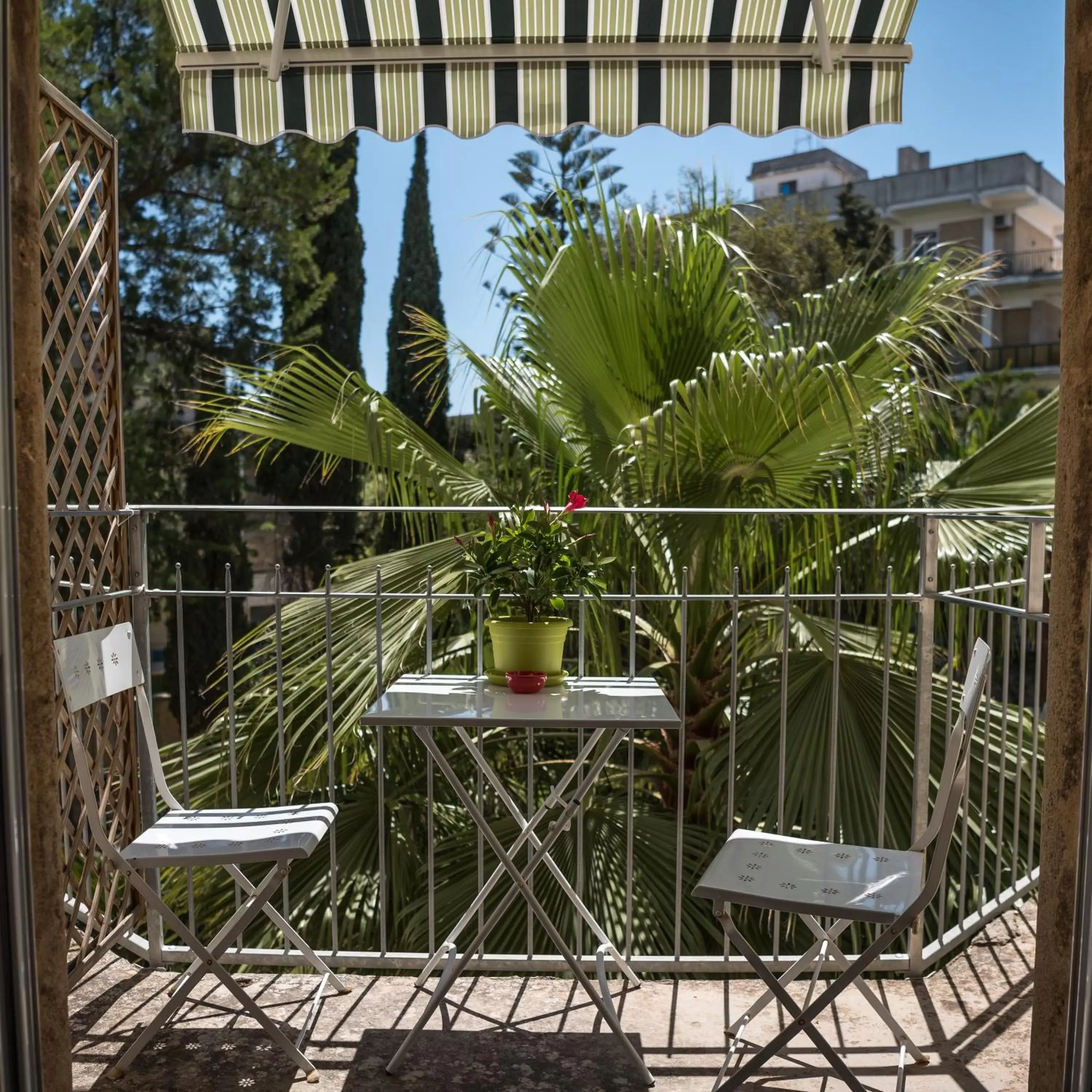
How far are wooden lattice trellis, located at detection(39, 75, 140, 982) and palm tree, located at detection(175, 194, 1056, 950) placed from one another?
882 millimetres

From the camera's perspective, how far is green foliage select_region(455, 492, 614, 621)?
257cm

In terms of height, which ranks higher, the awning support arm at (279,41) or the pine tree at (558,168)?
the pine tree at (558,168)

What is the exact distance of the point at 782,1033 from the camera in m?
2.19

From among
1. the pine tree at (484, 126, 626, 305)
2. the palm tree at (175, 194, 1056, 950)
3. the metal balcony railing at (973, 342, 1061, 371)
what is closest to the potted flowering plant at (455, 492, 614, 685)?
the palm tree at (175, 194, 1056, 950)

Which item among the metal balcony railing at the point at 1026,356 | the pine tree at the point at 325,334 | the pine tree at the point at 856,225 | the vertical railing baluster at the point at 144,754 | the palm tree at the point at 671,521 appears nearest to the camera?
the vertical railing baluster at the point at 144,754

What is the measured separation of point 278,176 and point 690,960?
1134 cm

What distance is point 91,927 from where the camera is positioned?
2.99 metres

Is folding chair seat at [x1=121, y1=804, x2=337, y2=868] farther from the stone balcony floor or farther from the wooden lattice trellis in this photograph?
the stone balcony floor

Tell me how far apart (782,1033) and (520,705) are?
890 millimetres

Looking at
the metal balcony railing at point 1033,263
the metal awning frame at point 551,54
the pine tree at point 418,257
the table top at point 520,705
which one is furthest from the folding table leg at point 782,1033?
the metal balcony railing at point 1033,263

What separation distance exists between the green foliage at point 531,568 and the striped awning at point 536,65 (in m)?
1.59

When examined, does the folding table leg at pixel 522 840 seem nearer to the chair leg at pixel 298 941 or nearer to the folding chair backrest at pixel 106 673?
the chair leg at pixel 298 941

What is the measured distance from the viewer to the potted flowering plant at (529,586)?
2572 millimetres

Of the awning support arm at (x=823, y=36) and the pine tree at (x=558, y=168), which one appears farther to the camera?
the pine tree at (x=558, y=168)
